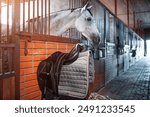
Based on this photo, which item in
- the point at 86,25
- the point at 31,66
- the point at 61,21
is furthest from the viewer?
the point at 86,25

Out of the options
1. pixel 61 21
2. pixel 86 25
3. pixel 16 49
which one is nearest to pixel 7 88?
pixel 16 49

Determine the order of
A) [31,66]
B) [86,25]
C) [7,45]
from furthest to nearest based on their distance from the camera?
[86,25] → [31,66] → [7,45]

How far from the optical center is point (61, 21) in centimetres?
252

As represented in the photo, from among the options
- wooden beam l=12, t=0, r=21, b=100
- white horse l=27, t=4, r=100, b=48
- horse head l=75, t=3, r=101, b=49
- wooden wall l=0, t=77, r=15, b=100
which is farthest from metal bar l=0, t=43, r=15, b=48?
horse head l=75, t=3, r=101, b=49

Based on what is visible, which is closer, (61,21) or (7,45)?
(7,45)

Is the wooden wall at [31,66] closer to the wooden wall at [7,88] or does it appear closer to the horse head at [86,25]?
the wooden wall at [7,88]

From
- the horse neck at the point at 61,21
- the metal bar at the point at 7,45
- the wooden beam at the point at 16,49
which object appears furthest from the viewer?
the horse neck at the point at 61,21

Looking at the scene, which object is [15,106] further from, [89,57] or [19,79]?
[89,57]

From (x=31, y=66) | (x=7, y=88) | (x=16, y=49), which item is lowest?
(x=7, y=88)

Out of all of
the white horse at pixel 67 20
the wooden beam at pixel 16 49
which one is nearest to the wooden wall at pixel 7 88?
the wooden beam at pixel 16 49

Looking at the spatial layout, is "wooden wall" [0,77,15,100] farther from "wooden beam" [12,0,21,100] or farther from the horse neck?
the horse neck

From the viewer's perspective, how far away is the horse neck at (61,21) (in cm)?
251

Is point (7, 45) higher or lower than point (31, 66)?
higher

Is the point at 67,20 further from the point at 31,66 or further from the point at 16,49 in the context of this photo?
the point at 16,49
